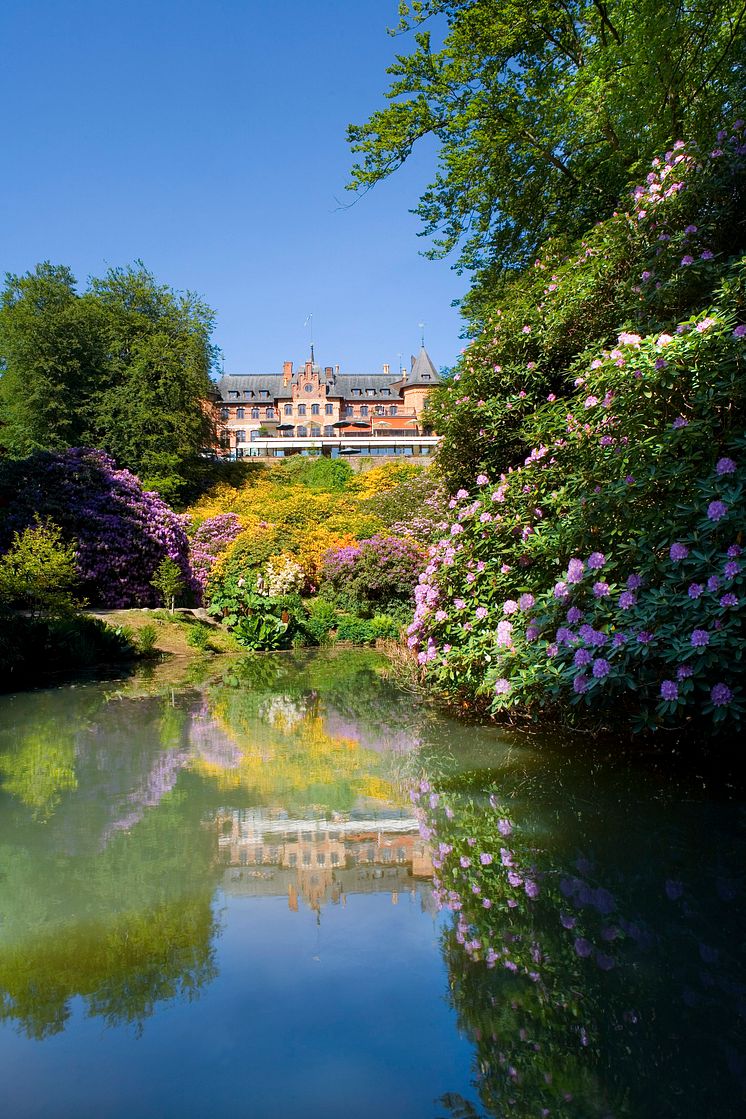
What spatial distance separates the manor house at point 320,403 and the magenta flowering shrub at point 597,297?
177ft

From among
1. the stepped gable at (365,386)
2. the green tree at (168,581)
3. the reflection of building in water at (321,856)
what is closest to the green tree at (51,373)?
the green tree at (168,581)

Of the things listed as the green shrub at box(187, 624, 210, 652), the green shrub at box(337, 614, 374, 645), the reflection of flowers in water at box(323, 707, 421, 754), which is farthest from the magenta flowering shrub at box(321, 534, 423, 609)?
the reflection of flowers in water at box(323, 707, 421, 754)

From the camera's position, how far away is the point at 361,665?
457 inches

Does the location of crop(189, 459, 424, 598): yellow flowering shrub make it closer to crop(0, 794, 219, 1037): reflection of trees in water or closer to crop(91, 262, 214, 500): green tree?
crop(91, 262, 214, 500): green tree

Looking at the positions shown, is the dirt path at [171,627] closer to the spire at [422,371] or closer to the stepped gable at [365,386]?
the spire at [422,371]

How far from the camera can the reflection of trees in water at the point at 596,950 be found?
2064 mm

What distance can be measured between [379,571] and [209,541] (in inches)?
261

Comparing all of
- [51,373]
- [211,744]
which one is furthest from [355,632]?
[51,373]

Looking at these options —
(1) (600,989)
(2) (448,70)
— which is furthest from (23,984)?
(2) (448,70)

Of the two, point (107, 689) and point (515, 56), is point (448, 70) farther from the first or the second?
point (107, 689)

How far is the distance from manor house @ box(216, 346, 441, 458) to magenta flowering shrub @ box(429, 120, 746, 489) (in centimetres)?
5394

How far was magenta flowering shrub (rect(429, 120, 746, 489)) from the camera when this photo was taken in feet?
18.6

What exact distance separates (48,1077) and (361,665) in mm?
9495

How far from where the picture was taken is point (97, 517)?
16.8 metres
